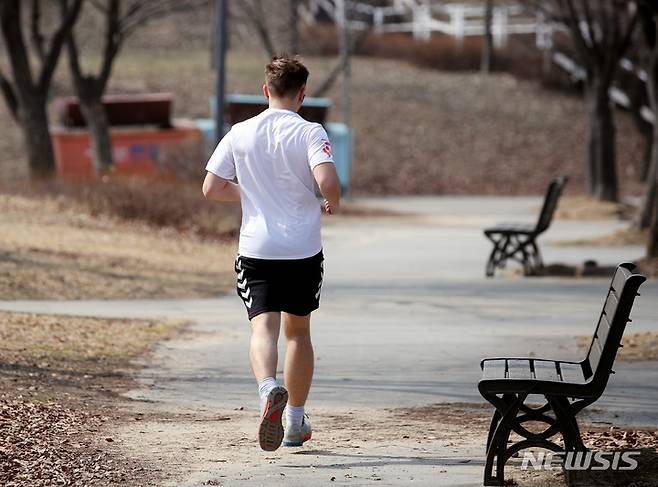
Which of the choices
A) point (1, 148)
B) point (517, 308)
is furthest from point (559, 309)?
point (1, 148)

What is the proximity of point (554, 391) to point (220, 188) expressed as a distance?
180 centimetres

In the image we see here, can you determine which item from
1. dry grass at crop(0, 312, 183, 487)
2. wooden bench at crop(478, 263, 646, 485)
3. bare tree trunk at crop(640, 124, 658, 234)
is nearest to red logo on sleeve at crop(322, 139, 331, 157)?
wooden bench at crop(478, 263, 646, 485)

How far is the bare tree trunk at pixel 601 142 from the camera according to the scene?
112ft

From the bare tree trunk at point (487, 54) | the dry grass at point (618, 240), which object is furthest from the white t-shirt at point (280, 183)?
the bare tree trunk at point (487, 54)

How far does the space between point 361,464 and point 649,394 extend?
2.61m

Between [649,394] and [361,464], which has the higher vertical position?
[361,464]

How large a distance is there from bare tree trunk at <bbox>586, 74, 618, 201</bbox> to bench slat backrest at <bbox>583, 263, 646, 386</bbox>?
28342 mm

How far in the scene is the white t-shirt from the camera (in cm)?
629

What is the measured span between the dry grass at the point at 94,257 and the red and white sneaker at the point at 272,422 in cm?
721

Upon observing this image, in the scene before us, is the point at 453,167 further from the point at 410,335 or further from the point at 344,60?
the point at 410,335

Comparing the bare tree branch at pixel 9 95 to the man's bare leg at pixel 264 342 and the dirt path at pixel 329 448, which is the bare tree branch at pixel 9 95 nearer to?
the dirt path at pixel 329 448

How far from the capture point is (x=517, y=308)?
13297mm

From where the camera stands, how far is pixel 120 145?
36.8 m

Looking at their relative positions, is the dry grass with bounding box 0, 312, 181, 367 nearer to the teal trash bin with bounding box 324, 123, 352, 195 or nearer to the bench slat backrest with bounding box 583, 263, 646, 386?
the bench slat backrest with bounding box 583, 263, 646, 386
